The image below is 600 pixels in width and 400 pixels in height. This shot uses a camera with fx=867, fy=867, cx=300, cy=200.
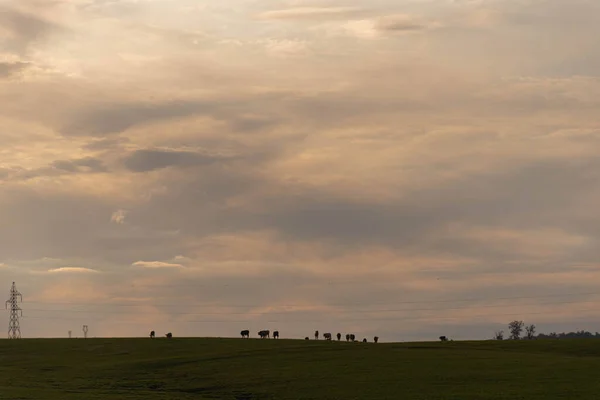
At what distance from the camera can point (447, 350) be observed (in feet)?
334

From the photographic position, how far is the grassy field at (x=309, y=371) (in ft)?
237

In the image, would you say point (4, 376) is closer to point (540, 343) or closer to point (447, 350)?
point (447, 350)

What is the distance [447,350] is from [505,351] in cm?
713

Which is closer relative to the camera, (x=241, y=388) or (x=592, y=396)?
(x=592, y=396)

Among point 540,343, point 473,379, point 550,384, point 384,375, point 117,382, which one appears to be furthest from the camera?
point 540,343

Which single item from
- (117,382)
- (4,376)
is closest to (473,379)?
(117,382)

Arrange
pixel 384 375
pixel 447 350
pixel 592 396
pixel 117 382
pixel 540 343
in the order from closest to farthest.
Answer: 1. pixel 592 396
2. pixel 384 375
3. pixel 117 382
4. pixel 447 350
5. pixel 540 343

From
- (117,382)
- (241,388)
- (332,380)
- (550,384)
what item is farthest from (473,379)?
(117,382)

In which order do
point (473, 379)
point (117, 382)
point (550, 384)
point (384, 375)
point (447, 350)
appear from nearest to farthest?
point (550, 384), point (473, 379), point (384, 375), point (117, 382), point (447, 350)

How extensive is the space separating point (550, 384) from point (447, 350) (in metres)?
31.2

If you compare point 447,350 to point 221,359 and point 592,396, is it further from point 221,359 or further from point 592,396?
point 592,396

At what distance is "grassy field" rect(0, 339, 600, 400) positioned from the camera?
7212 centimetres

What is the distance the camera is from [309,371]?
86125 mm

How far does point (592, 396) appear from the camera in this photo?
64.7m
